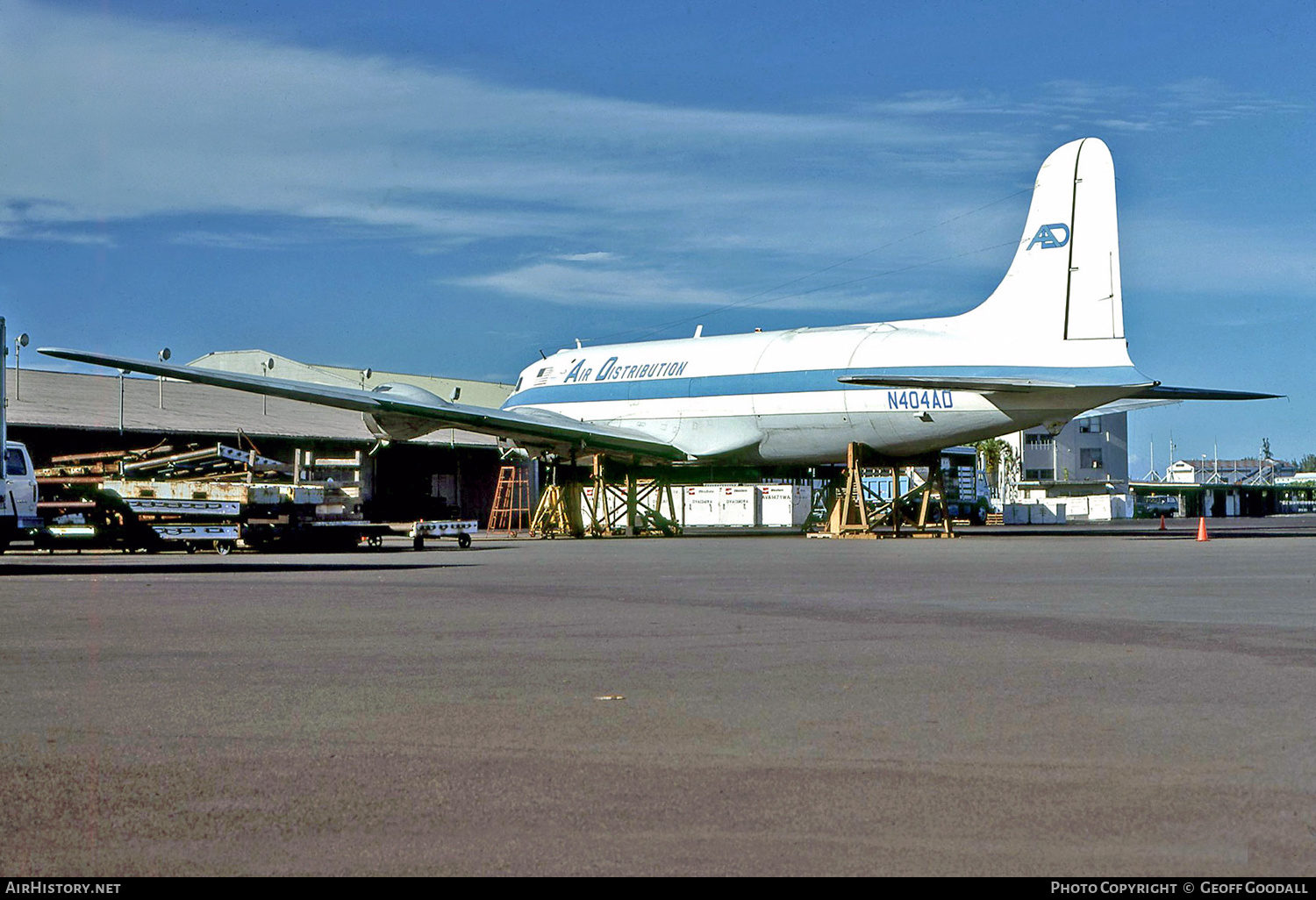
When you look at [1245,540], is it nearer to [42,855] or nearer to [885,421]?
[885,421]

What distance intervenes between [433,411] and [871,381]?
1051cm

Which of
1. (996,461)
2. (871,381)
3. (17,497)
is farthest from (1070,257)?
(996,461)

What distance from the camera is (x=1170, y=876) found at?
13.1ft

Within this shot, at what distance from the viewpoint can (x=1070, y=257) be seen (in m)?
27.8

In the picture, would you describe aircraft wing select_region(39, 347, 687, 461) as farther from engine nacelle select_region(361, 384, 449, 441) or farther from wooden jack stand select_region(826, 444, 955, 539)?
wooden jack stand select_region(826, 444, 955, 539)

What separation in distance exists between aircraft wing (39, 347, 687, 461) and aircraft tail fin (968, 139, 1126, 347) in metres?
10.4

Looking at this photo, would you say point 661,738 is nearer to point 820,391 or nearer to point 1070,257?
point 1070,257

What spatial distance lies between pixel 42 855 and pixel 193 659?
4.64m

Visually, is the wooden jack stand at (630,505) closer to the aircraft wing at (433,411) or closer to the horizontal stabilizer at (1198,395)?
the aircraft wing at (433,411)

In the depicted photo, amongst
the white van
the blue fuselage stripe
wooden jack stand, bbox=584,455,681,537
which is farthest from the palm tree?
the white van

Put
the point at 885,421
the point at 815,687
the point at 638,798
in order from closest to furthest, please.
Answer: the point at 638,798 < the point at 815,687 < the point at 885,421

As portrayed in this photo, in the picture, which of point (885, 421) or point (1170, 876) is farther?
point (885, 421)
